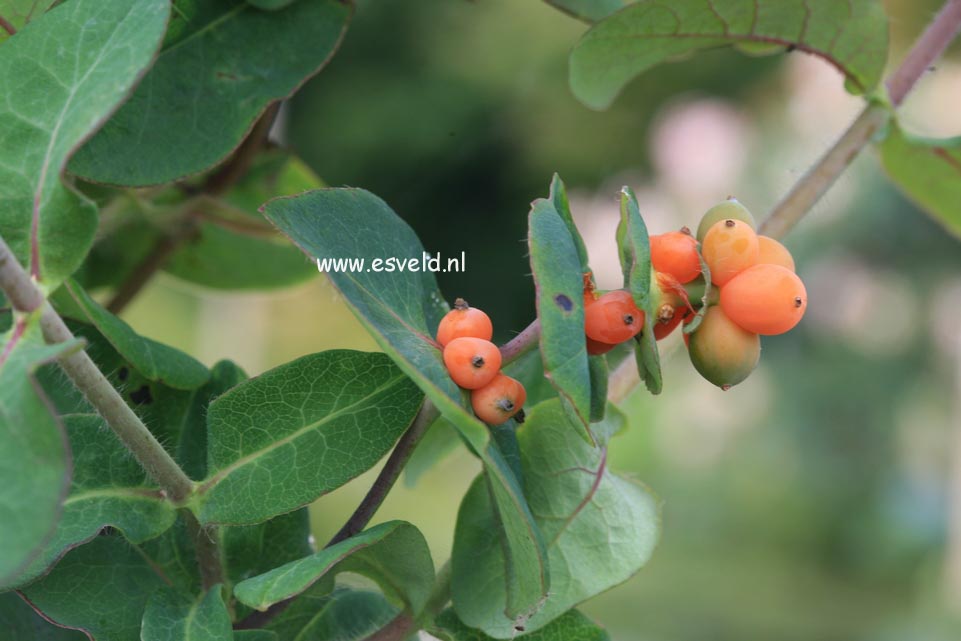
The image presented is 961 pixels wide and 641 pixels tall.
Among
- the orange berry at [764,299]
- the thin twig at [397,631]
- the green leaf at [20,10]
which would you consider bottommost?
the thin twig at [397,631]

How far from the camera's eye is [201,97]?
1.50ft

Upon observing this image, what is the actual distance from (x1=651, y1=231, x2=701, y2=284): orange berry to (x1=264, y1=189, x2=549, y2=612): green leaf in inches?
3.1

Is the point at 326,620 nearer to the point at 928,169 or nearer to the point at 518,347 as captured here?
the point at 518,347

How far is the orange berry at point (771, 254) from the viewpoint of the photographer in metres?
0.35

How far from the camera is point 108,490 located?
0.37m

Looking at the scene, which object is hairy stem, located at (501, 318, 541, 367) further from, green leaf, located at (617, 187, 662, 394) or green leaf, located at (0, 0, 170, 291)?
green leaf, located at (0, 0, 170, 291)

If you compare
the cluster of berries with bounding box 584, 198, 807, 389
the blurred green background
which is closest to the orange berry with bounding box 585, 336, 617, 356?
the cluster of berries with bounding box 584, 198, 807, 389

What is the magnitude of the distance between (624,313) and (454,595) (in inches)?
5.4

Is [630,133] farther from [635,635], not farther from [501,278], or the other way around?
[635,635]

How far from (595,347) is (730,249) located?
0.18ft

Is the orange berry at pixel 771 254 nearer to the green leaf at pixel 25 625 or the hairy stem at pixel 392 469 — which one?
the hairy stem at pixel 392 469

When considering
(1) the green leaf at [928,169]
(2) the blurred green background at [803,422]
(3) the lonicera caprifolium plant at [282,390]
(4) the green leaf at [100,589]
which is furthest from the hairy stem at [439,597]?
(2) the blurred green background at [803,422]

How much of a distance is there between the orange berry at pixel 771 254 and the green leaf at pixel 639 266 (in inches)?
1.8

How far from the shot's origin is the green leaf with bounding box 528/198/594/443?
0.30 meters
